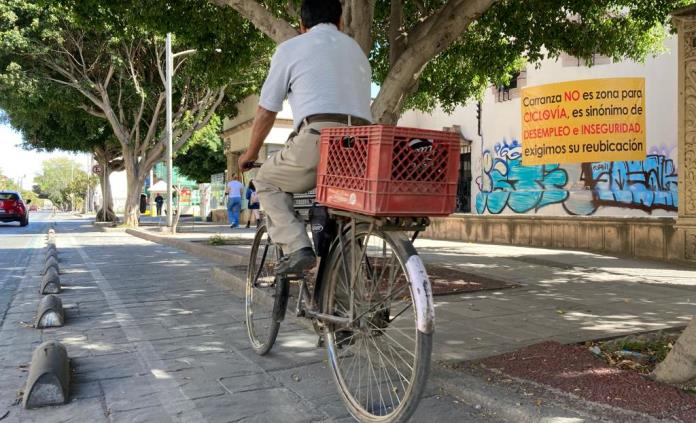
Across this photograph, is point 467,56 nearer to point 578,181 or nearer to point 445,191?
point 578,181

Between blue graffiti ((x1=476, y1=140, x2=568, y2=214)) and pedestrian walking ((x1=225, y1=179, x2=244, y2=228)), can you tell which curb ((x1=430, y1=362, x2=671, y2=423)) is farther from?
pedestrian walking ((x1=225, y1=179, x2=244, y2=228))

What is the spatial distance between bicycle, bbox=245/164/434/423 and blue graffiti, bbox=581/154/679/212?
32.5ft

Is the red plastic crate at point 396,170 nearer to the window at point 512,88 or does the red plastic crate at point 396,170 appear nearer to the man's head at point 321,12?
the man's head at point 321,12

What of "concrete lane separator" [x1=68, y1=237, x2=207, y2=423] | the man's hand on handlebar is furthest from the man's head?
"concrete lane separator" [x1=68, y1=237, x2=207, y2=423]

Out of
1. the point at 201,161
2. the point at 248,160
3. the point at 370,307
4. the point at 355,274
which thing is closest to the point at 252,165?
the point at 248,160

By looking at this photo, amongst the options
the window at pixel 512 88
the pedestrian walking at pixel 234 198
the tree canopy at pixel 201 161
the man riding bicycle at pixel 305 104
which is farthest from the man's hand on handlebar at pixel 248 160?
the tree canopy at pixel 201 161

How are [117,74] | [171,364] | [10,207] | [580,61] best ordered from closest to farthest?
[171,364] → [580,61] → [117,74] → [10,207]

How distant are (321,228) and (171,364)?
1578 millimetres

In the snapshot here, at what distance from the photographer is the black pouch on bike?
3.09m

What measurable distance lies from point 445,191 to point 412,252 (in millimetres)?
339

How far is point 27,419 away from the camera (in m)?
2.85

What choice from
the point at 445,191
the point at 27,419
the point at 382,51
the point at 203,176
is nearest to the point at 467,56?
the point at 382,51

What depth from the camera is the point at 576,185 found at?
13070 millimetres

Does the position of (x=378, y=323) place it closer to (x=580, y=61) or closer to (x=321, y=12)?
(x=321, y=12)
